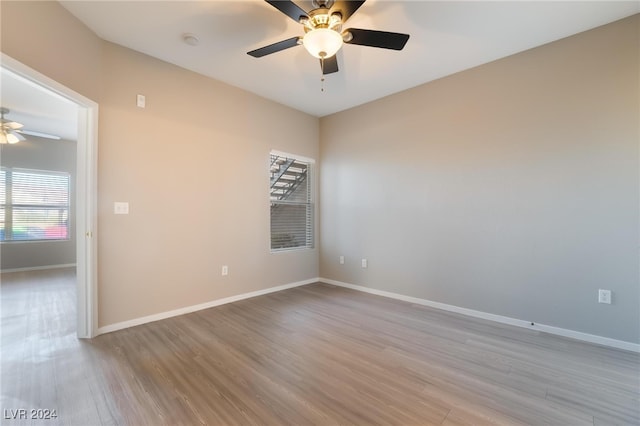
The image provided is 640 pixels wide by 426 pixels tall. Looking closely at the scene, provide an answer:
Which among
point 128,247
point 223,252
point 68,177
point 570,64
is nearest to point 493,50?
point 570,64

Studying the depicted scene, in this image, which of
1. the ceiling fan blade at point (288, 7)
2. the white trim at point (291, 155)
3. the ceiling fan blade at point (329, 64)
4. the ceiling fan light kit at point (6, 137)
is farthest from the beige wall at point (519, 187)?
the ceiling fan light kit at point (6, 137)

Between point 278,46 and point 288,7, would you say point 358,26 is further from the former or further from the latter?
point 288,7

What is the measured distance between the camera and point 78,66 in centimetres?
231

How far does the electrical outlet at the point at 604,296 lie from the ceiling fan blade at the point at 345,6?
3116 mm

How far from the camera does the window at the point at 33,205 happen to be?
532 cm

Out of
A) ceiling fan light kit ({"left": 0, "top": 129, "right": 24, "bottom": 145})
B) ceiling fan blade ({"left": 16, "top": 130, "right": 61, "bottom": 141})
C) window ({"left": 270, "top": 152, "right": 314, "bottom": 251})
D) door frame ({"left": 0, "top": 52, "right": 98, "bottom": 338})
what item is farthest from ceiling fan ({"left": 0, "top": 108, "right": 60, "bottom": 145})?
window ({"left": 270, "top": 152, "right": 314, "bottom": 251})

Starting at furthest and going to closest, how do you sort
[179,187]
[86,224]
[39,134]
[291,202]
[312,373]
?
1. [39,134]
2. [291,202]
3. [179,187]
4. [86,224]
5. [312,373]

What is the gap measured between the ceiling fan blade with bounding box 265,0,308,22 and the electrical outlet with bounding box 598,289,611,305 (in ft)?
11.1

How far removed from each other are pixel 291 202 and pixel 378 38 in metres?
2.84

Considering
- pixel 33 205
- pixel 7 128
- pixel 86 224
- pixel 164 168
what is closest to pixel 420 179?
pixel 164 168

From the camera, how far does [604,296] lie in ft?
7.81

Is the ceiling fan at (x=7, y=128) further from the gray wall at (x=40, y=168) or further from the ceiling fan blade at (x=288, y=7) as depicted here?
Answer: the ceiling fan blade at (x=288, y=7)

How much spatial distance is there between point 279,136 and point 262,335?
282cm

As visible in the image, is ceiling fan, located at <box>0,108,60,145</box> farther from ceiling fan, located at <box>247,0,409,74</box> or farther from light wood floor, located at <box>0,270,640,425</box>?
ceiling fan, located at <box>247,0,409,74</box>
